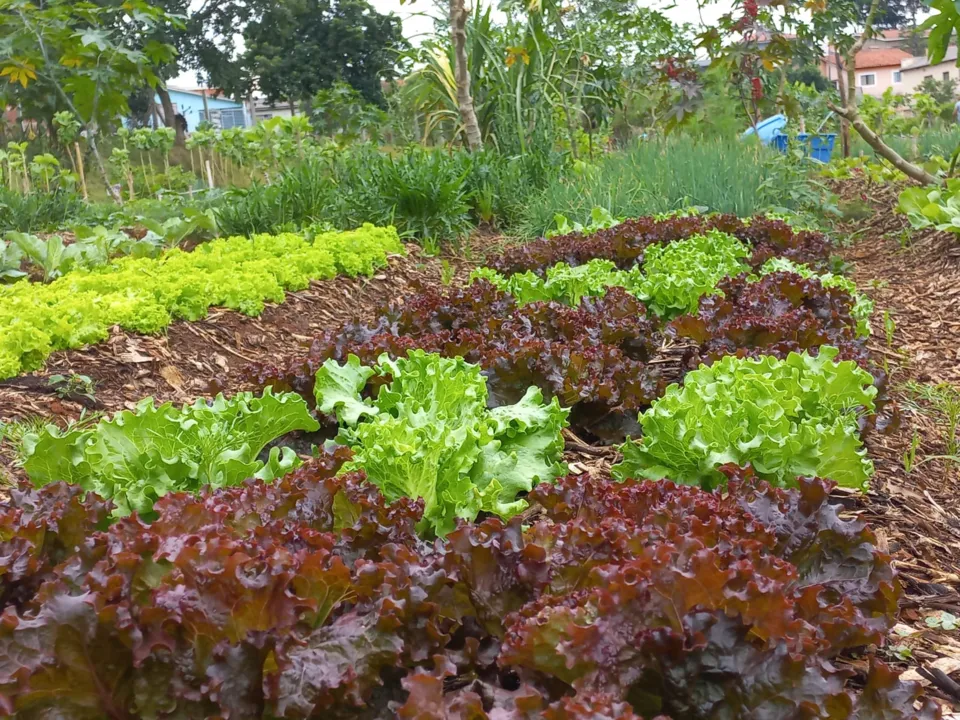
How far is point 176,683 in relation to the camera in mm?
1516

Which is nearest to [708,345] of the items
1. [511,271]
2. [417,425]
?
[417,425]

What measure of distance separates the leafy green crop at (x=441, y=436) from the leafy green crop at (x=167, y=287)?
1.92 m

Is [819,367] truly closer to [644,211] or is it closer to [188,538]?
[188,538]

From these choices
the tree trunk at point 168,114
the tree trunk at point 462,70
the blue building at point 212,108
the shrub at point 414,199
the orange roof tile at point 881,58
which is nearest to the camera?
the shrub at point 414,199

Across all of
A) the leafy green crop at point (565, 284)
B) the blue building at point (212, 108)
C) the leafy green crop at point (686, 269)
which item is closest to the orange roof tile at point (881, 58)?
the blue building at point (212, 108)

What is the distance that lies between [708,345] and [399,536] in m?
2.31

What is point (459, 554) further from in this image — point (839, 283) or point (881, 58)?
point (881, 58)

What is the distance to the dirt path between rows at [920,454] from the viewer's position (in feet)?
7.36

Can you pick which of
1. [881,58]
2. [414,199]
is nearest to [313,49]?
[414,199]

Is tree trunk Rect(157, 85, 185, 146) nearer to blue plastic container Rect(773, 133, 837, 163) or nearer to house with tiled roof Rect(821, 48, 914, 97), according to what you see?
blue plastic container Rect(773, 133, 837, 163)

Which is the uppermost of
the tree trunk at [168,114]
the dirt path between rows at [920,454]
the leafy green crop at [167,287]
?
the tree trunk at [168,114]

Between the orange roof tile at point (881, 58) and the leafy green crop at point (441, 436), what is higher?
the orange roof tile at point (881, 58)

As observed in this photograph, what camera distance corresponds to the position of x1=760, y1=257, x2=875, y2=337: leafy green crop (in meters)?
4.62

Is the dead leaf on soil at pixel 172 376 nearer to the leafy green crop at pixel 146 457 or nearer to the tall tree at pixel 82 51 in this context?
the leafy green crop at pixel 146 457
